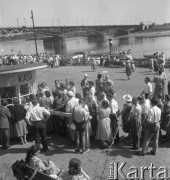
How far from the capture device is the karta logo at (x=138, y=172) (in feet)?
17.8

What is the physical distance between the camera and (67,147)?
23.2 feet

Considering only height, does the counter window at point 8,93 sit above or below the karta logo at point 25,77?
below

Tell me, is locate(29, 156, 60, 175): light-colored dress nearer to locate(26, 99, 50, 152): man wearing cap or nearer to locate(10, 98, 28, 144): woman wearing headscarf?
locate(26, 99, 50, 152): man wearing cap

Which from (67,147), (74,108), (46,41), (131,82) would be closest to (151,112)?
(74,108)

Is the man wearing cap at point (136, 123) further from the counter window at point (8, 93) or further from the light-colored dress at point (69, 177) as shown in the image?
the counter window at point (8, 93)

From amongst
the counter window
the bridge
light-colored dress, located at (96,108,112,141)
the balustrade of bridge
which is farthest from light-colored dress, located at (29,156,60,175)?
the balustrade of bridge

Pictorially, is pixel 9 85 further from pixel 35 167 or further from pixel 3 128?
pixel 35 167

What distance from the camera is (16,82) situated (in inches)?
315

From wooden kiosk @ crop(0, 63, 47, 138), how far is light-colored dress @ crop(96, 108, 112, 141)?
2304 mm

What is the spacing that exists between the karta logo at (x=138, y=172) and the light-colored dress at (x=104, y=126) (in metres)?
0.88

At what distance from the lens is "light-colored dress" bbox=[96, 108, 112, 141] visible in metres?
6.51

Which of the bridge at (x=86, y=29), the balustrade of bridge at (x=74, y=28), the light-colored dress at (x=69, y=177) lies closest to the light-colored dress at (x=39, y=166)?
the light-colored dress at (x=69, y=177)

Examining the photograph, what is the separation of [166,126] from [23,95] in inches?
164

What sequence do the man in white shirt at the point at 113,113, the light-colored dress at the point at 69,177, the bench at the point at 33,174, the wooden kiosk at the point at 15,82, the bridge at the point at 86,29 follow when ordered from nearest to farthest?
the light-colored dress at the point at 69,177 → the bench at the point at 33,174 → the man in white shirt at the point at 113,113 → the wooden kiosk at the point at 15,82 → the bridge at the point at 86,29
